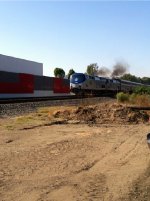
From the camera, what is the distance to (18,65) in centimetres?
6756

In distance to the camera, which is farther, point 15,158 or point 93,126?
point 93,126

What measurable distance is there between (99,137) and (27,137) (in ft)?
8.06

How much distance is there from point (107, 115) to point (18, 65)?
48.6 meters

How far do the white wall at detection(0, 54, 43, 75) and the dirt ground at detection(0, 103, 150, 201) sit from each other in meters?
45.3

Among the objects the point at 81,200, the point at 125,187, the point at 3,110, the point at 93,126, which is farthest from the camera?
the point at 3,110

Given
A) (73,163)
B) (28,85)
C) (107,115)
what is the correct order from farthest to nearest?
(28,85) < (107,115) < (73,163)

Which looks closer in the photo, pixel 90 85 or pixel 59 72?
pixel 90 85

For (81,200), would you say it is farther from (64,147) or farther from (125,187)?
(64,147)

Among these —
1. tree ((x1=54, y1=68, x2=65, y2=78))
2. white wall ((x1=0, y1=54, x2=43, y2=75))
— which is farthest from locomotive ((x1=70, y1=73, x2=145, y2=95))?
tree ((x1=54, y1=68, x2=65, y2=78))

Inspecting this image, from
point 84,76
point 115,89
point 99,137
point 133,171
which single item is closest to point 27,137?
point 99,137

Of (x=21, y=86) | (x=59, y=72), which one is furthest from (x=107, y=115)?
(x=59, y=72)

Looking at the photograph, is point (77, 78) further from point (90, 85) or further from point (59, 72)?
point (59, 72)

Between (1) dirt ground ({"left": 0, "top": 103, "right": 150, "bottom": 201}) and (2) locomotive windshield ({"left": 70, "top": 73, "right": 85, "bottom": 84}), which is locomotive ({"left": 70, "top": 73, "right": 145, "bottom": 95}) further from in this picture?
(1) dirt ground ({"left": 0, "top": 103, "right": 150, "bottom": 201})

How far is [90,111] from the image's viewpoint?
2150 cm
